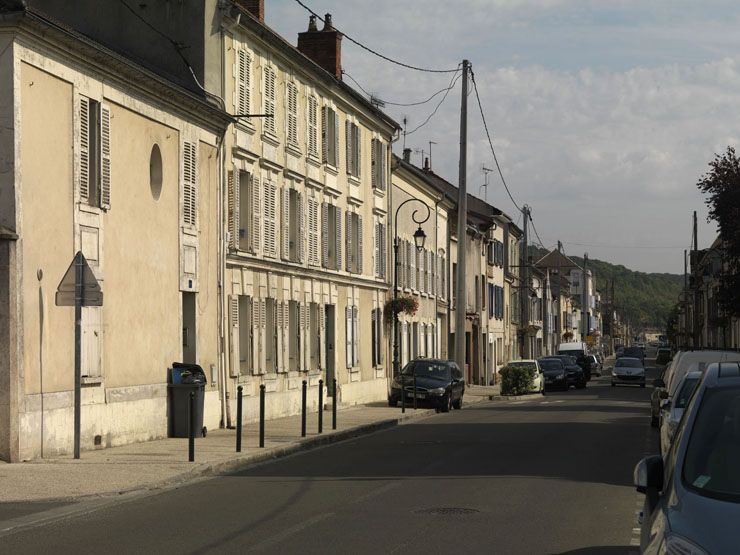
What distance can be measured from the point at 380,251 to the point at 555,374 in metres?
20.5

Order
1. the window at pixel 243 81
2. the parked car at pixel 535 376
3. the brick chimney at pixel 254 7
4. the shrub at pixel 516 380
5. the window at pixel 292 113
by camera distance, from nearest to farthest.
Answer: the window at pixel 243 81, the brick chimney at pixel 254 7, the window at pixel 292 113, the shrub at pixel 516 380, the parked car at pixel 535 376

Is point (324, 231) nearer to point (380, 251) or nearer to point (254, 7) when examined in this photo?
point (380, 251)

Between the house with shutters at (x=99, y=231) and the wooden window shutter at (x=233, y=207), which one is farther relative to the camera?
the wooden window shutter at (x=233, y=207)

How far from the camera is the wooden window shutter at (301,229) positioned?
108 feet

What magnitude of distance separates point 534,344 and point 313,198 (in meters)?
70.5

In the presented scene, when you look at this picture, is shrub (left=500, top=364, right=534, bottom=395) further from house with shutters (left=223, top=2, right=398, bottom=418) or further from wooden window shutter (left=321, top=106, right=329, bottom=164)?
wooden window shutter (left=321, top=106, right=329, bottom=164)

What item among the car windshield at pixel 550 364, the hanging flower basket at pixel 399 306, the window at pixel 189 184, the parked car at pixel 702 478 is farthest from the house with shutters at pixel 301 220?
the parked car at pixel 702 478

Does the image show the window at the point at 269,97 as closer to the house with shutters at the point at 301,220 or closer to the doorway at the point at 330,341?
the house with shutters at the point at 301,220

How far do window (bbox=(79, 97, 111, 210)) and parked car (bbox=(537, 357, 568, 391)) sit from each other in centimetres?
4115

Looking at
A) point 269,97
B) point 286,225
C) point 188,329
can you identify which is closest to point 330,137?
point 286,225

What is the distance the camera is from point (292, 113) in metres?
32.2

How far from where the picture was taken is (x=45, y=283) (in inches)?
739

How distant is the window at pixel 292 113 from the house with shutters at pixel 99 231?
18.3 feet

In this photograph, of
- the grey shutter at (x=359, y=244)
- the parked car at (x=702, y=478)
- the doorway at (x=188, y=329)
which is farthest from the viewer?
the grey shutter at (x=359, y=244)
